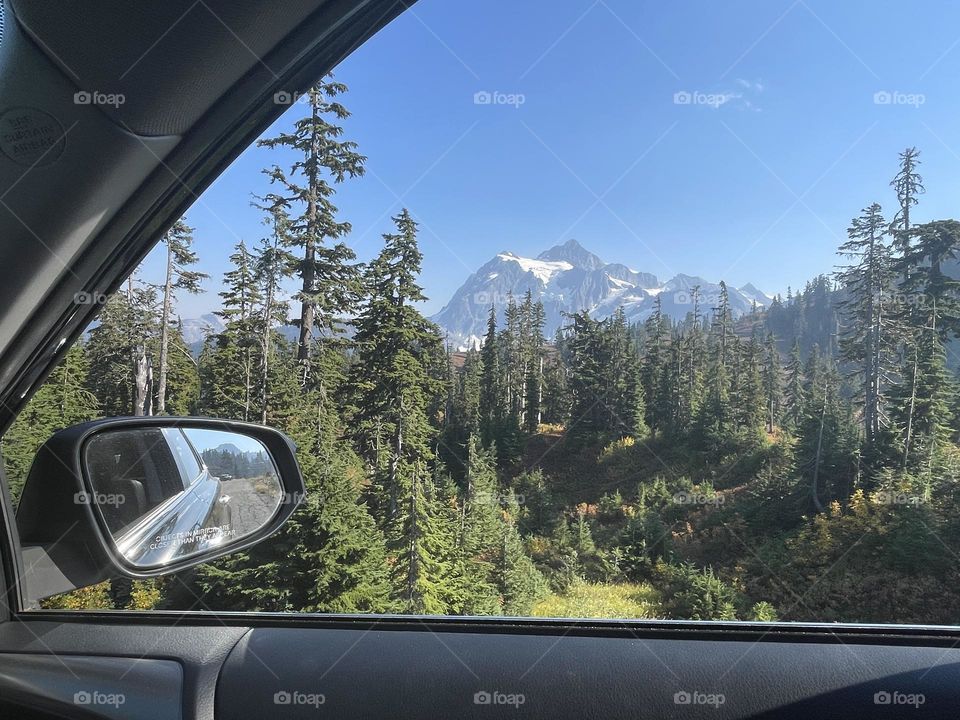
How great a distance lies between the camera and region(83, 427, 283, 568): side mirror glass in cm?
177

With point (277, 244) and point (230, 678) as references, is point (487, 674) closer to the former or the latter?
point (230, 678)

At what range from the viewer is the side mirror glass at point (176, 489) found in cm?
177

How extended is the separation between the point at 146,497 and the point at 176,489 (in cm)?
15

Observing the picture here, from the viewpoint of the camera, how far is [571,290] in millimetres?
3150

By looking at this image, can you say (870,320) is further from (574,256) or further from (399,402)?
(399,402)

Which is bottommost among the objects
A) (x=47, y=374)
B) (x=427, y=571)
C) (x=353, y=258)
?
(x=427, y=571)

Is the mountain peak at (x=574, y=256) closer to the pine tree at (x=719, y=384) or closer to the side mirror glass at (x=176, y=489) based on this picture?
the pine tree at (x=719, y=384)

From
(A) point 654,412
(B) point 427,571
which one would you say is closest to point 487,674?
(B) point 427,571

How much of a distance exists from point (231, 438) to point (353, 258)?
1396 mm

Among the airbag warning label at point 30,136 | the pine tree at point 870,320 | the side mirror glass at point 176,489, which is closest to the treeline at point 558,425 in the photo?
the pine tree at point 870,320

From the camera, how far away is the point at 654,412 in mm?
3031

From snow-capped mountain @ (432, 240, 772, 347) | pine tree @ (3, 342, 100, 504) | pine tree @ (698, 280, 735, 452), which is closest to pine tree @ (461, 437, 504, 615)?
snow-capped mountain @ (432, 240, 772, 347)

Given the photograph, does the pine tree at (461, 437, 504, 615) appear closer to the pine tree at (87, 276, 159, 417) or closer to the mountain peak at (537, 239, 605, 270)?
the mountain peak at (537, 239, 605, 270)

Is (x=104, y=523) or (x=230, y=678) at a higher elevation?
(x=104, y=523)
